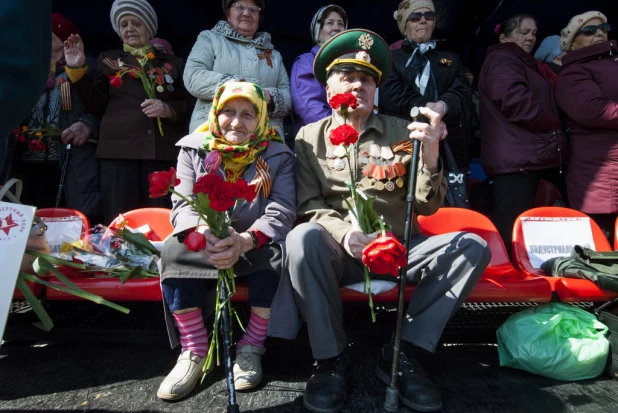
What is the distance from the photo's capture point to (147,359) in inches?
93.7

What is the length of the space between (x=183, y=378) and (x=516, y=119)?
2.78 m

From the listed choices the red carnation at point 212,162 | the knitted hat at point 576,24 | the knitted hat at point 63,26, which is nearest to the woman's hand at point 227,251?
the red carnation at point 212,162

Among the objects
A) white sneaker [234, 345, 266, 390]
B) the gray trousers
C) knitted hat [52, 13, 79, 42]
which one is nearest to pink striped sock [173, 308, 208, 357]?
white sneaker [234, 345, 266, 390]

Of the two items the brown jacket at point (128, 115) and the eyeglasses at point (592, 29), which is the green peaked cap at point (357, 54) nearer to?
the brown jacket at point (128, 115)

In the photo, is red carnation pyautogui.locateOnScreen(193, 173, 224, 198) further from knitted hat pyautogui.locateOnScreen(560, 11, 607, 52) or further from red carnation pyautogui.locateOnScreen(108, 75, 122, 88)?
knitted hat pyautogui.locateOnScreen(560, 11, 607, 52)

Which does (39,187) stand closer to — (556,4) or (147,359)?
(147,359)

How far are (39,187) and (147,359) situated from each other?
8.05 ft

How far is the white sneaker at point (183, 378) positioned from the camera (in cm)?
196

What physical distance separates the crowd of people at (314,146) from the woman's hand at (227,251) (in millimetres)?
11

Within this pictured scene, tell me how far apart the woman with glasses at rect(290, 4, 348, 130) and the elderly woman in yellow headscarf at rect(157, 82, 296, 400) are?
84 centimetres

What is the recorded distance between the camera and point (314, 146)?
8.23 feet

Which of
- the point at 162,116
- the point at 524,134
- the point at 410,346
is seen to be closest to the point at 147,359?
the point at 410,346

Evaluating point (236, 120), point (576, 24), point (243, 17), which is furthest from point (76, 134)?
point (576, 24)

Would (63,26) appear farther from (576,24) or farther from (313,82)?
(576,24)
